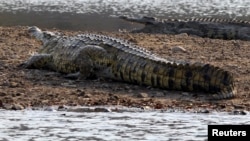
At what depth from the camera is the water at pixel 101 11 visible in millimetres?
22016

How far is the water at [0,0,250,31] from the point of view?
2202 cm

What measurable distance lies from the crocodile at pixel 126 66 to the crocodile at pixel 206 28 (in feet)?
19.4

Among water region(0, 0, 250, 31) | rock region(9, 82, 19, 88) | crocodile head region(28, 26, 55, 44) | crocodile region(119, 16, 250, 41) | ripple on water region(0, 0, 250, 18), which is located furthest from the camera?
ripple on water region(0, 0, 250, 18)

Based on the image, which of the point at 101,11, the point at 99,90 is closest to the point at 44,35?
the point at 99,90

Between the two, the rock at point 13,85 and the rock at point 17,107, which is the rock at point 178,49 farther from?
the rock at point 17,107

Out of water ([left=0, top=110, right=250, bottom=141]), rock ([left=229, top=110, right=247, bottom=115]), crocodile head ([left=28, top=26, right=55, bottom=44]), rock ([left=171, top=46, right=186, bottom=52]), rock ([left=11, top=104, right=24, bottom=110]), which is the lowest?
rock ([left=229, top=110, right=247, bottom=115])

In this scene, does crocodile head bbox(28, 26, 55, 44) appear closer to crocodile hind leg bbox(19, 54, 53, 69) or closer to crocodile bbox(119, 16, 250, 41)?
crocodile hind leg bbox(19, 54, 53, 69)

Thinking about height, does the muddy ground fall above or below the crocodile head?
below

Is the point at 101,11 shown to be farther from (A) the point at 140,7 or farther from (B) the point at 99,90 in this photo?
(B) the point at 99,90

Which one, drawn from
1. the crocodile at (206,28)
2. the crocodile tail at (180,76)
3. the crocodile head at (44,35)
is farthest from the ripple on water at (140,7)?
the crocodile tail at (180,76)

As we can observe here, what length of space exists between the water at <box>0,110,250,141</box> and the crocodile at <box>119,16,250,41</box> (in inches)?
328

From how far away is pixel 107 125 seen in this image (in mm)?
7430

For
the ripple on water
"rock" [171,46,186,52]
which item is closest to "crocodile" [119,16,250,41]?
"rock" [171,46,186,52]

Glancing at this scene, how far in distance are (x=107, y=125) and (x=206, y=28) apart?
970cm
